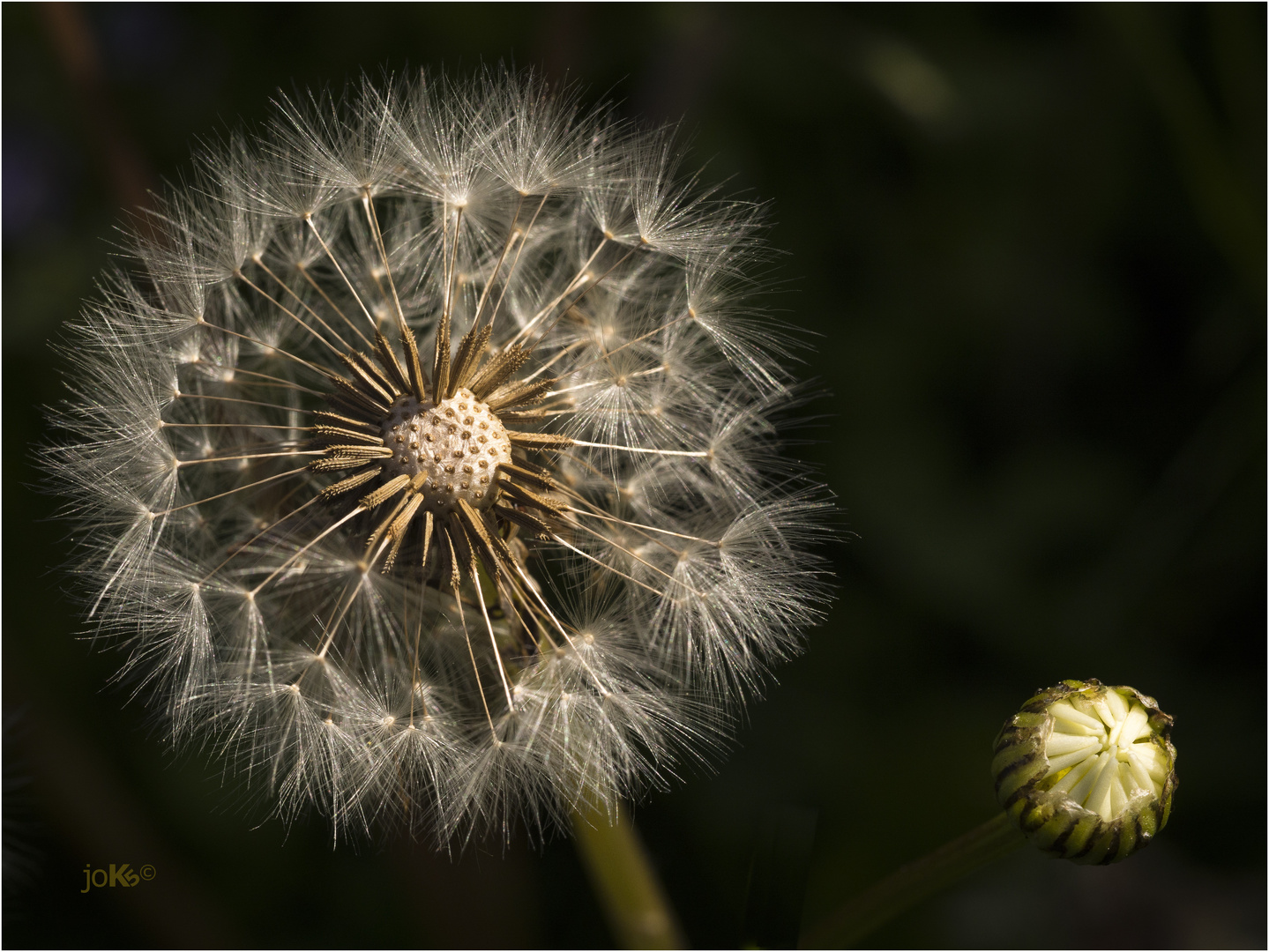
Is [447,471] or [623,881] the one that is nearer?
[447,471]

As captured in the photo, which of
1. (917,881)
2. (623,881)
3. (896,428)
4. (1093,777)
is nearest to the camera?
(1093,777)

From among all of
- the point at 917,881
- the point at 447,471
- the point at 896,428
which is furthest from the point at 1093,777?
the point at 896,428

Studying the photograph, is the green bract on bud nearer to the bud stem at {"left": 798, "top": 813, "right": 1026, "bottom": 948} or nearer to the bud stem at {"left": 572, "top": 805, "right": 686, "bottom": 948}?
the bud stem at {"left": 798, "top": 813, "right": 1026, "bottom": 948}

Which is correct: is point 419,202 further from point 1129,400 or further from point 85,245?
point 1129,400

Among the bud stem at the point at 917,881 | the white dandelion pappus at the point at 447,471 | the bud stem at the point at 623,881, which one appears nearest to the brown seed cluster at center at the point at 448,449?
the white dandelion pappus at the point at 447,471

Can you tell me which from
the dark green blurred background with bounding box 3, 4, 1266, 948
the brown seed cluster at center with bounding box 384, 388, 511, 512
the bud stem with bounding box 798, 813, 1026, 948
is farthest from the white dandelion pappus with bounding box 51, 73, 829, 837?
the dark green blurred background with bounding box 3, 4, 1266, 948

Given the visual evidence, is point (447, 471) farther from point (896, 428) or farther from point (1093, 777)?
point (896, 428)
